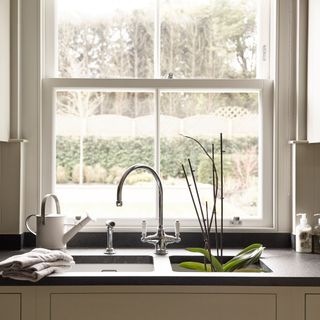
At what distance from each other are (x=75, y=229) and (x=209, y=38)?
4.03 ft

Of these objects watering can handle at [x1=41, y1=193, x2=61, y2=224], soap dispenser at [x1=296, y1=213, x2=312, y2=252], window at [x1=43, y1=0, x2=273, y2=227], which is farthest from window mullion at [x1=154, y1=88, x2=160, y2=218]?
soap dispenser at [x1=296, y1=213, x2=312, y2=252]

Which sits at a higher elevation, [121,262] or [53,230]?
[53,230]

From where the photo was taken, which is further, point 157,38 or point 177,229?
point 157,38

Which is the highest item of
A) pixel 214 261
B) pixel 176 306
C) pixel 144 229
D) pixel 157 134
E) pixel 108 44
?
pixel 108 44

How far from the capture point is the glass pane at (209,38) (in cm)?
311

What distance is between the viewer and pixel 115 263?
110 inches

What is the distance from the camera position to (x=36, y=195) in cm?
301

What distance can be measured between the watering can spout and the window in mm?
265

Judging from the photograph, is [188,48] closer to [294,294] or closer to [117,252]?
[117,252]

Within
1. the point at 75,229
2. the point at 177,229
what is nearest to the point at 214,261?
the point at 177,229

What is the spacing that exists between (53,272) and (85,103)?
1.07 m

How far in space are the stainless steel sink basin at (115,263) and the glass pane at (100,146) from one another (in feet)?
1.12

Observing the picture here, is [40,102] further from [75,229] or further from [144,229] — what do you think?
[144,229]

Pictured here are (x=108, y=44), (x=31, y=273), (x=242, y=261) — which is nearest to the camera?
(x=31, y=273)
